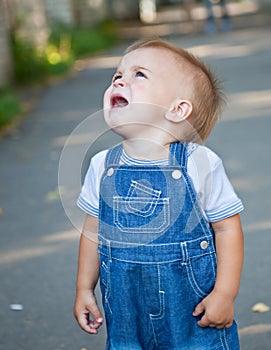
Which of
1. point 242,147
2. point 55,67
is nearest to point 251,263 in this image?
point 242,147

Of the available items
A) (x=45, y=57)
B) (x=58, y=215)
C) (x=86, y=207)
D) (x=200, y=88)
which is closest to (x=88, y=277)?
(x=86, y=207)

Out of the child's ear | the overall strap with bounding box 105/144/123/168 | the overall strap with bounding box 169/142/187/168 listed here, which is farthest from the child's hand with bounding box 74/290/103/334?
the child's ear

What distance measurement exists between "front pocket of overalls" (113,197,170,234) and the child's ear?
0.27 metres

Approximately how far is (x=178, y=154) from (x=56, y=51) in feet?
42.4

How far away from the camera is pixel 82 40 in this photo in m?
17.8

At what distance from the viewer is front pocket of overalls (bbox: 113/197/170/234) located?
8.92ft

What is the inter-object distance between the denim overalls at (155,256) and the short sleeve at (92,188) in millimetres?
61

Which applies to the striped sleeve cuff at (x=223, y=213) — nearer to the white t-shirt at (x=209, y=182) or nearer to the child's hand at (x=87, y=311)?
the white t-shirt at (x=209, y=182)

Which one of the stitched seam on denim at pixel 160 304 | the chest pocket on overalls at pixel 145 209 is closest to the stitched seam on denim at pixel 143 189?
the chest pocket on overalls at pixel 145 209

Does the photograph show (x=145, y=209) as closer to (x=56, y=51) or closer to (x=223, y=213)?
(x=223, y=213)

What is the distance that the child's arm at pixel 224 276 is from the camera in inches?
110

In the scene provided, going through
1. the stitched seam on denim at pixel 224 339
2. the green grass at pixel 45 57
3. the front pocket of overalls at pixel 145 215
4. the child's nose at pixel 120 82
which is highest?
the green grass at pixel 45 57

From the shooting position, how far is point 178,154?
279cm

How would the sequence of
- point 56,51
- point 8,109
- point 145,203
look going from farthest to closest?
point 56,51
point 8,109
point 145,203
